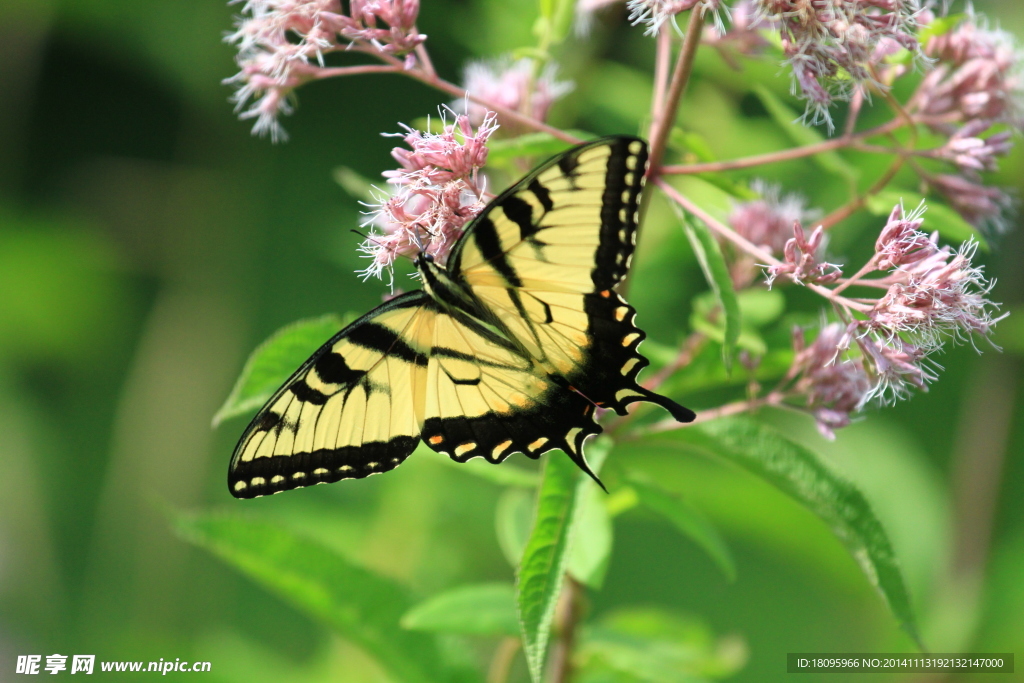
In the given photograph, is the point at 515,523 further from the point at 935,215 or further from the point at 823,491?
the point at 935,215

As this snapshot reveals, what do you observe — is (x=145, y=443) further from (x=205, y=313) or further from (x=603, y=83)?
(x=603, y=83)

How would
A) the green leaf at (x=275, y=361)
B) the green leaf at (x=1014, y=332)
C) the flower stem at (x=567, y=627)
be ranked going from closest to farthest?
the green leaf at (x=275, y=361)
the flower stem at (x=567, y=627)
the green leaf at (x=1014, y=332)

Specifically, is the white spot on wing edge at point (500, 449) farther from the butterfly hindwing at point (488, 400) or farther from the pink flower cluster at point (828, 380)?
the pink flower cluster at point (828, 380)

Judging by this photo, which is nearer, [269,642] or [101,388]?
[269,642]

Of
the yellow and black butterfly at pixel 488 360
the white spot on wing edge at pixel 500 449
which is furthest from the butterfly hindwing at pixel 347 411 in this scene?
the white spot on wing edge at pixel 500 449

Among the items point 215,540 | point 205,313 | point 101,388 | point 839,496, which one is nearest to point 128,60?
point 205,313

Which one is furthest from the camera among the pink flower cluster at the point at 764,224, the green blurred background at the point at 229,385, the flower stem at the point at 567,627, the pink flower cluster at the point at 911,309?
the green blurred background at the point at 229,385

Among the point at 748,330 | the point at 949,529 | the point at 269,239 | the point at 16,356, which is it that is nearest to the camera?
the point at 748,330
